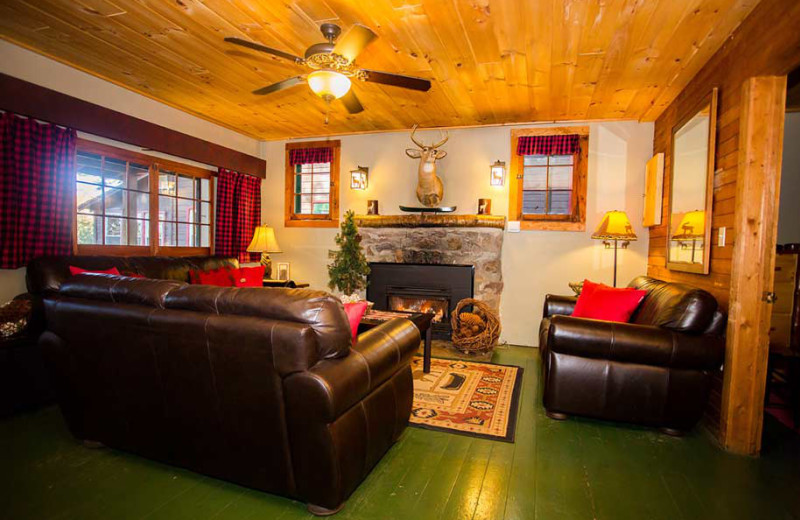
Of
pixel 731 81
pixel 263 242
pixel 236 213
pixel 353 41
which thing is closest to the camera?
pixel 353 41

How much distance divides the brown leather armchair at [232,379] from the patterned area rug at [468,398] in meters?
0.69

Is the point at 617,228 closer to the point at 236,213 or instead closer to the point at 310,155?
the point at 310,155

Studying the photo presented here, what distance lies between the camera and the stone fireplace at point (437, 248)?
16.0 feet

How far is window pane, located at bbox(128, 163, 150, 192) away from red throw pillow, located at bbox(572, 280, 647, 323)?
14.7 feet

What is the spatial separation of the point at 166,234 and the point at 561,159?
4.64m

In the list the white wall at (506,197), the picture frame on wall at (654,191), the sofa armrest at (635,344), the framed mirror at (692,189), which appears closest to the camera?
the sofa armrest at (635,344)

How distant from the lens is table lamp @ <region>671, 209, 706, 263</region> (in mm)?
3002

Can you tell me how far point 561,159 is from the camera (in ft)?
16.0

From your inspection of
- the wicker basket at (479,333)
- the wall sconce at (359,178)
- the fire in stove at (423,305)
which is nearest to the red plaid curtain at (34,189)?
the wall sconce at (359,178)

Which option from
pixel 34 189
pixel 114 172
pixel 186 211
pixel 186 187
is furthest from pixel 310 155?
pixel 34 189

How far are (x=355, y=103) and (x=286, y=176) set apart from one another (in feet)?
10.1

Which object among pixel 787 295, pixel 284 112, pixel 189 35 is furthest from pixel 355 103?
pixel 787 295

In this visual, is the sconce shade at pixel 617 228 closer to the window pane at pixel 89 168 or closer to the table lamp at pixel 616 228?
the table lamp at pixel 616 228

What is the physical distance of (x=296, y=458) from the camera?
171 centimetres
